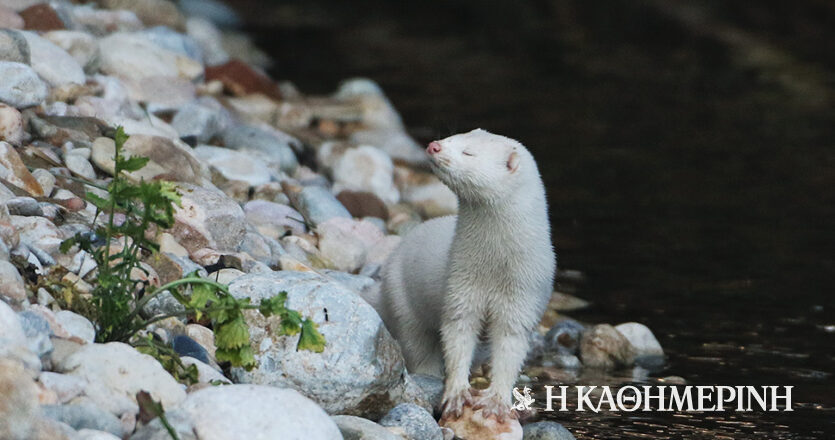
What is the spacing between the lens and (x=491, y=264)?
5.69 metres

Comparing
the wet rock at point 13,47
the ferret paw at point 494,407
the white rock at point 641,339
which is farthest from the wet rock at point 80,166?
the white rock at point 641,339

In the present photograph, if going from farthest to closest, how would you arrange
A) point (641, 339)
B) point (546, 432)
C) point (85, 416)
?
point (641, 339)
point (546, 432)
point (85, 416)

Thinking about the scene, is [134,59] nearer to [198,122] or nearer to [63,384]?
[198,122]

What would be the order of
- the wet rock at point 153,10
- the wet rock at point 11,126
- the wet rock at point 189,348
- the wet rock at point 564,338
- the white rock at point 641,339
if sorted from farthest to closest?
the wet rock at point 153,10, the wet rock at point 564,338, the white rock at point 641,339, the wet rock at point 11,126, the wet rock at point 189,348

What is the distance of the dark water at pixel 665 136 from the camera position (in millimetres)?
7047

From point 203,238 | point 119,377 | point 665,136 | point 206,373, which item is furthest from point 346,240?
point 665,136

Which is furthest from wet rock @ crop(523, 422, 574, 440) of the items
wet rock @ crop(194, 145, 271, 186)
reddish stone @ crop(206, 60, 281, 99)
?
reddish stone @ crop(206, 60, 281, 99)

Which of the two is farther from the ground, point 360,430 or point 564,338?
point 564,338

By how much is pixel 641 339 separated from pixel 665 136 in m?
6.09

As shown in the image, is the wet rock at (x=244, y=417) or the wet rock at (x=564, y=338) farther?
the wet rock at (x=564, y=338)

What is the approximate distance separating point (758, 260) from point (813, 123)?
512 cm

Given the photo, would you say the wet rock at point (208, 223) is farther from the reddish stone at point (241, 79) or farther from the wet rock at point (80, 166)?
the reddish stone at point (241, 79)

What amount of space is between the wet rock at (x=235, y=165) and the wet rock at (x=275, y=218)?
0.94ft

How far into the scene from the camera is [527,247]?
5.67 meters
